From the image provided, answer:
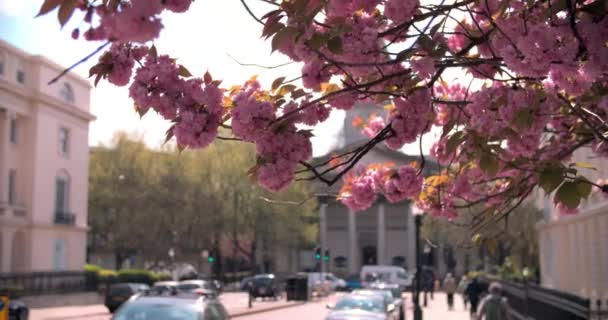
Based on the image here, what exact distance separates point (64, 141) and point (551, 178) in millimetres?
47088

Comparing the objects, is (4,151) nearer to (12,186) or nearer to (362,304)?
(12,186)

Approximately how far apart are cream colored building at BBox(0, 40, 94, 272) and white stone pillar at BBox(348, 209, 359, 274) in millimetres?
40650

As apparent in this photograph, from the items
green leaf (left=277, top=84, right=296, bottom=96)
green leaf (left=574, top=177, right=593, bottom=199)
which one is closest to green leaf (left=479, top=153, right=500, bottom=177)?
green leaf (left=574, top=177, right=593, bottom=199)

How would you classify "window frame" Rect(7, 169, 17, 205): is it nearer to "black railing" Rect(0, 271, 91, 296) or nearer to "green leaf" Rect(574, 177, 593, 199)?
"black railing" Rect(0, 271, 91, 296)

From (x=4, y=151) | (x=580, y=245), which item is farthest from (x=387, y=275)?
(x=580, y=245)

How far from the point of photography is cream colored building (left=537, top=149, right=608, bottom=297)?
22391 mm

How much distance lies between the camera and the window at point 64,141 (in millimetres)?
48219

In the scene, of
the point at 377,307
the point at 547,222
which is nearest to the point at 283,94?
the point at 377,307

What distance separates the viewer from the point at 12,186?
4453cm

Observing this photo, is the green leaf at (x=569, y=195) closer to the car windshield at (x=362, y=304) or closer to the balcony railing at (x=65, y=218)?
the car windshield at (x=362, y=304)

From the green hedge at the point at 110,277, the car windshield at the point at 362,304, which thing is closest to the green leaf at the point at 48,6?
the car windshield at the point at 362,304

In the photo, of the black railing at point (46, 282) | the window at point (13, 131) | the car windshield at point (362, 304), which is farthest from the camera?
the window at point (13, 131)

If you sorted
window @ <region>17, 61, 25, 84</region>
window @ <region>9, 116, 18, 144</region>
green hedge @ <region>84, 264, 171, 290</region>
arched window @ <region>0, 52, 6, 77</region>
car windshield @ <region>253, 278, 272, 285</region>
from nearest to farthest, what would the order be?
1. arched window @ <region>0, 52, 6, 77</region>
2. window @ <region>17, 61, 25, 84</region>
3. window @ <region>9, 116, 18, 144</region>
4. green hedge @ <region>84, 264, 171, 290</region>
5. car windshield @ <region>253, 278, 272, 285</region>

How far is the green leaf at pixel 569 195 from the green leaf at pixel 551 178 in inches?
1.7
